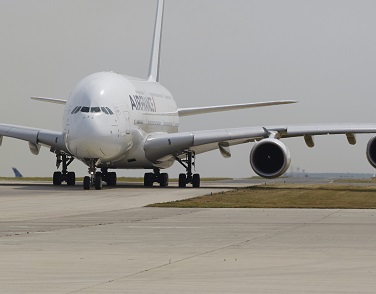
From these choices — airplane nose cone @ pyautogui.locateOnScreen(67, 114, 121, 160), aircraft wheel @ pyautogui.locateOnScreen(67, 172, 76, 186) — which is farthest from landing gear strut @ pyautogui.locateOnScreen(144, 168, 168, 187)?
airplane nose cone @ pyautogui.locateOnScreen(67, 114, 121, 160)

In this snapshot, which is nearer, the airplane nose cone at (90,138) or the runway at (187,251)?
the runway at (187,251)

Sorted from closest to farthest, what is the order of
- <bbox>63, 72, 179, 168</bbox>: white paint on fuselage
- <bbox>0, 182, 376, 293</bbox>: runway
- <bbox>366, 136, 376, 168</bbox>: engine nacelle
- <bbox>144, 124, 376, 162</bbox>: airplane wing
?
1. <bbox>0, 182, 376, 293</bbox>: runway
2. <bbox>63, 72, 179, 168</bbox>: white paint on fuselage
3. <bbox>366, 136, 376, 168</bbox>: engine nacelle
4. <bbox>144, 124, 376, 162</bbox>: airplane wing

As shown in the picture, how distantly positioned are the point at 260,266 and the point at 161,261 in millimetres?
1270

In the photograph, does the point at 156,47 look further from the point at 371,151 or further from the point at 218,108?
the point at 371,151

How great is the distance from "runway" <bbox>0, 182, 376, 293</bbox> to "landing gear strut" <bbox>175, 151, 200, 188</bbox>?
16087 mm

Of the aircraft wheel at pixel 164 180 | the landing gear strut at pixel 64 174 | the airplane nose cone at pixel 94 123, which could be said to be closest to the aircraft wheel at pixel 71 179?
the landing gear strut at pixel 64 174

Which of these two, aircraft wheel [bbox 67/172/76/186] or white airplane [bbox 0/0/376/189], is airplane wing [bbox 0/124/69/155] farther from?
aircraft wheel [bbox 67/172/76/186]

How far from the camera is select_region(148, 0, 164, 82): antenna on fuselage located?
2148 inches

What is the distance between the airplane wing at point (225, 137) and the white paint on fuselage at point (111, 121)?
665mm

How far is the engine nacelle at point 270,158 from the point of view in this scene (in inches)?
1475

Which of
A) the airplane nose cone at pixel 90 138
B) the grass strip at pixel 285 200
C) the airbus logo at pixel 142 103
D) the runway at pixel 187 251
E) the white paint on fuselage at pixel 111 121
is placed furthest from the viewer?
the airbus logo at pixel 142 103

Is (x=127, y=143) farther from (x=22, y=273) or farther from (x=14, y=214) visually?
(x=22, y=273)

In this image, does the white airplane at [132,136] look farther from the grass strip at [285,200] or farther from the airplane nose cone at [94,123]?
the grass strip at [285,200]

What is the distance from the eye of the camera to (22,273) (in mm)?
10797
